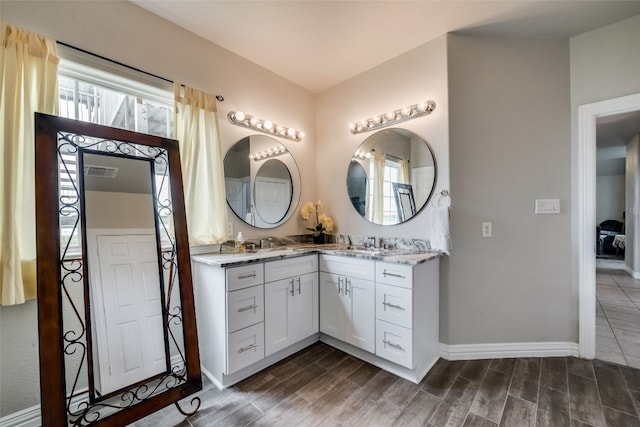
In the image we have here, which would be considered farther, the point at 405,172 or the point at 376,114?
the point at 376,114

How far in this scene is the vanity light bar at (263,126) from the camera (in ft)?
8.07

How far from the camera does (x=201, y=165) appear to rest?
217 cm

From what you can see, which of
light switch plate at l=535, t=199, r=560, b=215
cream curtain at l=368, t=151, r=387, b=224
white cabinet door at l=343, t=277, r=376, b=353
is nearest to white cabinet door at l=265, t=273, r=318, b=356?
white cabinet door at l=343, t=277, r=376, b=353

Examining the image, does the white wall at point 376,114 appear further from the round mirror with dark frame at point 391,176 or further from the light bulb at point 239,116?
the light bulb at point 239,116

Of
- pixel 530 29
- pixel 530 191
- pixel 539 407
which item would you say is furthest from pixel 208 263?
pixel 530 29

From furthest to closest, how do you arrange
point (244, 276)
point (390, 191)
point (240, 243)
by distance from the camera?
point (390, 191) < point (240, 243) < point (244, 276)

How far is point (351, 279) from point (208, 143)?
1.68 metres

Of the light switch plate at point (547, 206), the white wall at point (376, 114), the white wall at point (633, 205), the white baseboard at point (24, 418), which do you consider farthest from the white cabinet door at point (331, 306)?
the white wall at point (633, 205)

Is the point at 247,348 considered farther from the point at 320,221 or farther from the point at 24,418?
the point at 320,221

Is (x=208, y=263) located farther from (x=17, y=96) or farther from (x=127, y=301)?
(x=17, y=96)

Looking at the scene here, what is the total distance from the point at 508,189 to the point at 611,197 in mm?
8321

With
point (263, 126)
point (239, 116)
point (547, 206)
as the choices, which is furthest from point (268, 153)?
point (547, 206)

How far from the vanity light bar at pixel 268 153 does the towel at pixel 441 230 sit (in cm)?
169

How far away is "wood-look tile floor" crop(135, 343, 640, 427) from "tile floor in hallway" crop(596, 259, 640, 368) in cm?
25
